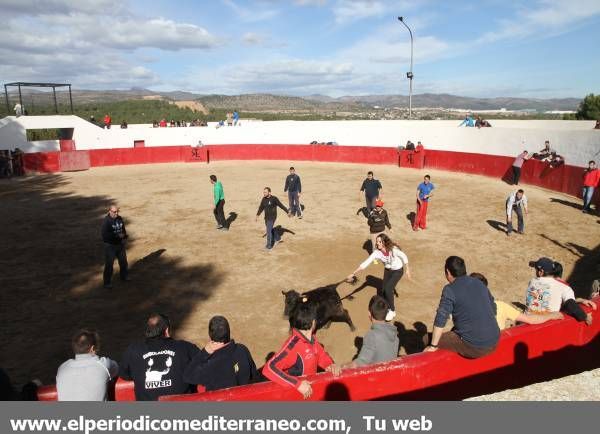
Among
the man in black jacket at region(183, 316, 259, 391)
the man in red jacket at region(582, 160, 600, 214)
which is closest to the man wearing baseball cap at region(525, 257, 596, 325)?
the man in black jacket at region(183, 316, 259, 391)

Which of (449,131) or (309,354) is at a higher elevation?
(449,131)

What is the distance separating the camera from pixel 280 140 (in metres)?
34.3

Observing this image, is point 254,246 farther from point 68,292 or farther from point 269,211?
point 68,292

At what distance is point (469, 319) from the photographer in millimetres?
4203

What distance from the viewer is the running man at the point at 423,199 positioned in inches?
499

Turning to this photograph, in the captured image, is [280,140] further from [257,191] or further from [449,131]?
[257,191]

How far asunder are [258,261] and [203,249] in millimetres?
1854

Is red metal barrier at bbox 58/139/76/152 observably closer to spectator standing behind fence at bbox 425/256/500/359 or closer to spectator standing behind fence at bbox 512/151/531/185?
spectator standing behind fence at bbox 512/151/531/185

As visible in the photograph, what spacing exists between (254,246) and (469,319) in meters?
8.24

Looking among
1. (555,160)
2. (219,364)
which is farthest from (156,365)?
(555,160)

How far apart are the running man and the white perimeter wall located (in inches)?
383

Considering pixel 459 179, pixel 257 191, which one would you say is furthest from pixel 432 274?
pixel 459 179

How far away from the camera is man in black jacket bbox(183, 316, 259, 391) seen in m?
3.97

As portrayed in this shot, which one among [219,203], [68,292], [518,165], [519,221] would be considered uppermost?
[518,165]
